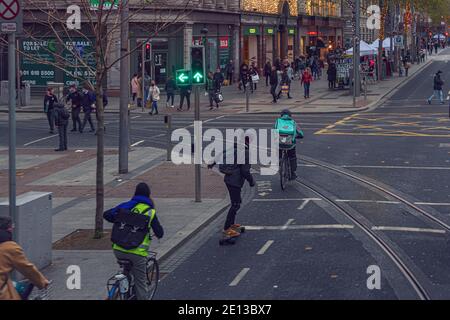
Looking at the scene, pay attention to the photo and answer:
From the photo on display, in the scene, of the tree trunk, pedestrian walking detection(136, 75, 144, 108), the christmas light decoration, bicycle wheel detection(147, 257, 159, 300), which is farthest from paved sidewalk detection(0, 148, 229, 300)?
the christmas light decoration

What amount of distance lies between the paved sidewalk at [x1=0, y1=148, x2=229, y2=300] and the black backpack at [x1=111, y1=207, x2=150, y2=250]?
4.26ft

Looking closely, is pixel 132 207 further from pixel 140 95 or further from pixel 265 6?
pixel 265 6

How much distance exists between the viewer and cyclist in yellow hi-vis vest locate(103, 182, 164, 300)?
985 cm

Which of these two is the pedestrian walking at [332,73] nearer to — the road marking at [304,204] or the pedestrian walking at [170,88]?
the pedestrian walking at [170,88]

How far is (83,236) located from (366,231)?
4.80 metres

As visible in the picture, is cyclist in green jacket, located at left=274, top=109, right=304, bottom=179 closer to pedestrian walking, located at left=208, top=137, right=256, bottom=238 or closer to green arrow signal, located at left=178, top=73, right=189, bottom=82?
green arrow signal, located at left=178, top=73, right=189, bottom=82

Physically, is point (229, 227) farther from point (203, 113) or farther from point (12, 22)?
point (203, 113)

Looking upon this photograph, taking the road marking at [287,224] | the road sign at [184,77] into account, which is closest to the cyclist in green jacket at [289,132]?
the road sign at [184,77]

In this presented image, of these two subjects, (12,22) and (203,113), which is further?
(203,113)

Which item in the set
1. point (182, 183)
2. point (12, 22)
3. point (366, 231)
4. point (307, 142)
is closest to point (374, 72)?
point (307, 142)

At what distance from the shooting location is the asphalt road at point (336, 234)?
444 inches

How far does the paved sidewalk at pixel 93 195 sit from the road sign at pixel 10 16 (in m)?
3.40

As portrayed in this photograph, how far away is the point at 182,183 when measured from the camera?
20.2 metres
